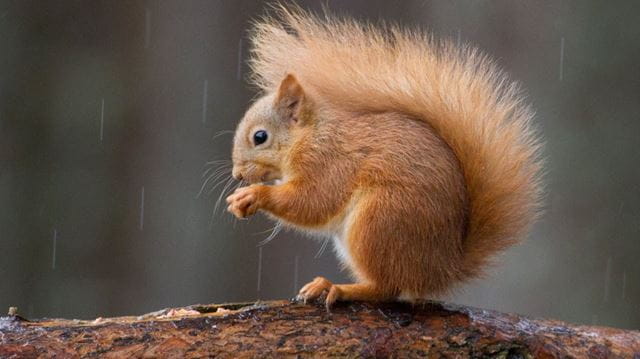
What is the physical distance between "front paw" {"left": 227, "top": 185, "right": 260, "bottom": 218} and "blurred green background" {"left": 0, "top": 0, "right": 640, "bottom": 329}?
1747 mm

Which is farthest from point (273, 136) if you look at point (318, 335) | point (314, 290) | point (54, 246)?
point (54, 246)

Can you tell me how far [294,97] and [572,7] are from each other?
83.1 inches

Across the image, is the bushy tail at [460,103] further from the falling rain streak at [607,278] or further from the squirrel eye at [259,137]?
the falling rain streak at [607,278]

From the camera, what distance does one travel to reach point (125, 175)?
167 inches

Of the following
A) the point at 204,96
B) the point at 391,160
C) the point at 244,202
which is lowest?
the point at 244,202

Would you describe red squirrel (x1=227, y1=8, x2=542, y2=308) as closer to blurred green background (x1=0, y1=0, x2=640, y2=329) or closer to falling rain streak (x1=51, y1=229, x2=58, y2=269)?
blurred green background (x1=0, y1=0, x2=640, y2=329)

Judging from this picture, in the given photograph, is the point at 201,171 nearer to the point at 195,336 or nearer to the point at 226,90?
the point at 226,90

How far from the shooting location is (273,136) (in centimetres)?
185

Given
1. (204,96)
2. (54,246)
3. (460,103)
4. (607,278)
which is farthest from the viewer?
(54,246)

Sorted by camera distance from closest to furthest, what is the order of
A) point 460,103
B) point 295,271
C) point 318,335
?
Answer: point 318,335 < point 460,103 < point 295,271

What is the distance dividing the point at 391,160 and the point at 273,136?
305mm

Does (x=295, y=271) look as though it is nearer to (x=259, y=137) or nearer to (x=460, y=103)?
(x=259, y=137)

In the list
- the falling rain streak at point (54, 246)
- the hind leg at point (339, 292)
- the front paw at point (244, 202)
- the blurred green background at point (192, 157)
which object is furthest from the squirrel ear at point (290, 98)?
the falling rain streak at point (54, 246)

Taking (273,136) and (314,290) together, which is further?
(273,136)
